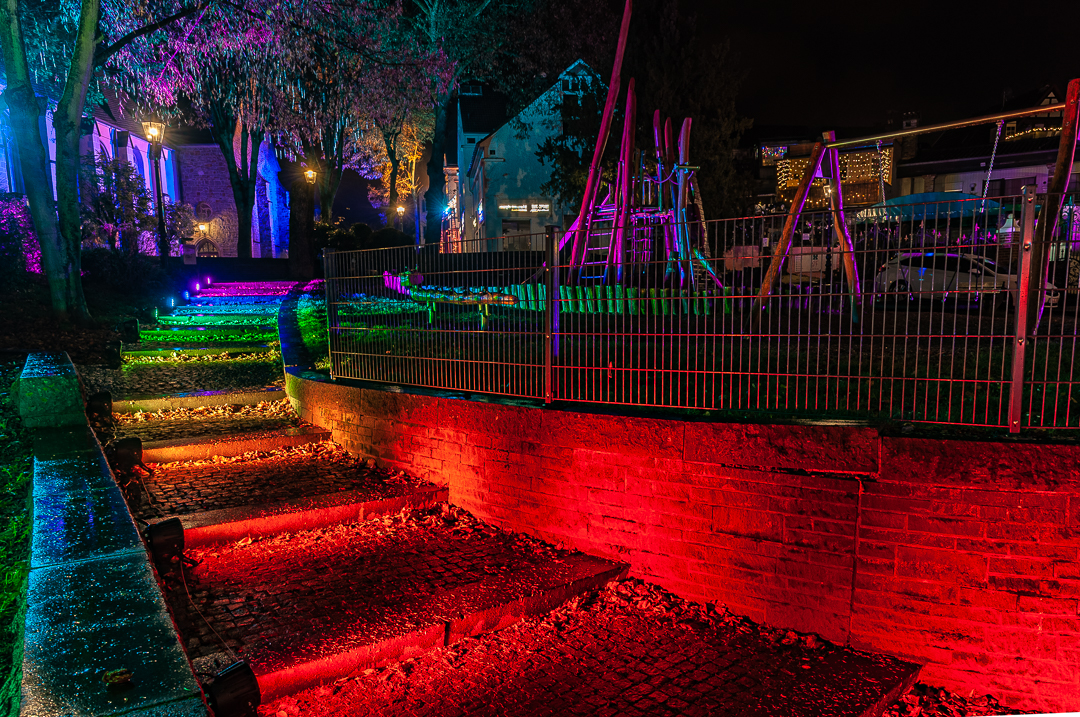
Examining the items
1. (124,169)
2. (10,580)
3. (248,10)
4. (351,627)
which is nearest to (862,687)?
(351,627)

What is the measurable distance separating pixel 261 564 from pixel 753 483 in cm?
340

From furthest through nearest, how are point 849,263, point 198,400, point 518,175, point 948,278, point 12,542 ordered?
point 518,175
point 198,400
point 849,263
point 948,278
point 12,542

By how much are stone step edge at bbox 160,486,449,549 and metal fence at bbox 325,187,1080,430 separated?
1205mm

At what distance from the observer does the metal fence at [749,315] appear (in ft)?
12.7

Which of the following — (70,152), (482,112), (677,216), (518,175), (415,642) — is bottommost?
(415,642)

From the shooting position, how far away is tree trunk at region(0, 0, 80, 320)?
10164 mm

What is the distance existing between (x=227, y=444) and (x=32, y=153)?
7.91 m

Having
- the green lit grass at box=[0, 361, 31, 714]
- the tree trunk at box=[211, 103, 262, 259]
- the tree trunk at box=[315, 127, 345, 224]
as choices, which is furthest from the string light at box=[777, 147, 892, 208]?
the green lit grass at box=[0, 361, 31, 714]

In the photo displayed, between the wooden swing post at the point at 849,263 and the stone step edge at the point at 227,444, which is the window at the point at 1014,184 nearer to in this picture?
the wooden swing post at the point at 849,263

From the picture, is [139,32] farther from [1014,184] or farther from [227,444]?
[1014,184]

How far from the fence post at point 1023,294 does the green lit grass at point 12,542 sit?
16.8ft

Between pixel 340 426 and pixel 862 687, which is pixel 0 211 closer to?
pixel 340 426

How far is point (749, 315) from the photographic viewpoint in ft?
14.7

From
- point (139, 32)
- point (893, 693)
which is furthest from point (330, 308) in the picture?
point (139, 32)
